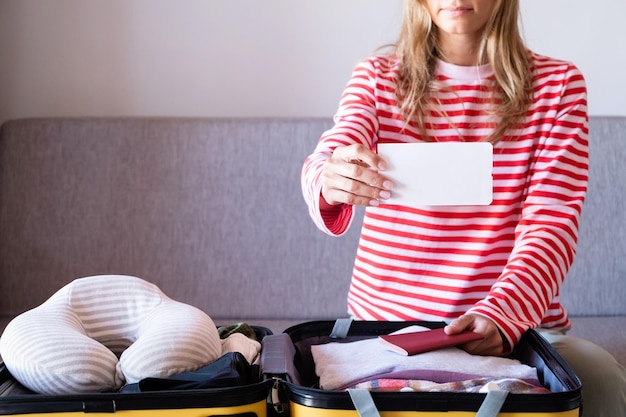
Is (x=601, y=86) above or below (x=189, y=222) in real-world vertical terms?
above

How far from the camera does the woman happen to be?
4.51 ft

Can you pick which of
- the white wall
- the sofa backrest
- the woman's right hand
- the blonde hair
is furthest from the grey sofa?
the woman's right hand

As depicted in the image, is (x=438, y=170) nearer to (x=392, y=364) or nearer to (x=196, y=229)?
(x=392, y=364)

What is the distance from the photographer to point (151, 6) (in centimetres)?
224

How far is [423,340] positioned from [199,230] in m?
1.15

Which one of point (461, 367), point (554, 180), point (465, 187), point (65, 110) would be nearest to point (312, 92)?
point (65, 110)

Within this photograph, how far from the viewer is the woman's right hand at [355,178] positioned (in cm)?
108

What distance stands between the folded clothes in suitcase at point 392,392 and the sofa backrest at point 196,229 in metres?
0.99

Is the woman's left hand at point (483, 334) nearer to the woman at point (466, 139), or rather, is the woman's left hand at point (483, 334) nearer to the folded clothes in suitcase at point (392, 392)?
the folded clothes in suitcase at point (392, 392)

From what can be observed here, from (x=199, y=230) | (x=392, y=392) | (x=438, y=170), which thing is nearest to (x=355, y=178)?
(x=438, y=170)

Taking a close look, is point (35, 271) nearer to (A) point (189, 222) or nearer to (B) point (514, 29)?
(A) point (189, 222)

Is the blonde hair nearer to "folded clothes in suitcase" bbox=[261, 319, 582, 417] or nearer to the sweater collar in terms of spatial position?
the sweater collar

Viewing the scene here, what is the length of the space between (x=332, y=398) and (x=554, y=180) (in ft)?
2.33

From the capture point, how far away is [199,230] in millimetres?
2076
